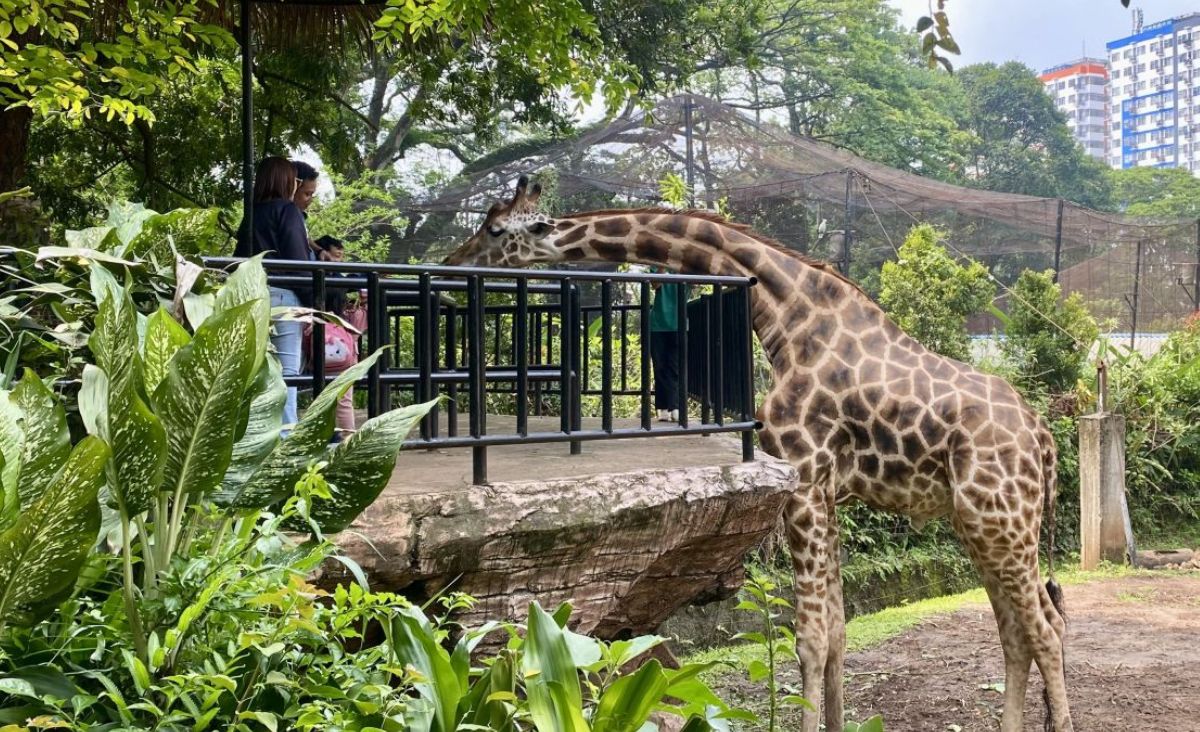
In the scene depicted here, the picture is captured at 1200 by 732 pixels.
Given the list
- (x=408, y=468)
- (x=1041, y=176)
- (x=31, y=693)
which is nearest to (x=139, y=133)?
(x=408, y=468)

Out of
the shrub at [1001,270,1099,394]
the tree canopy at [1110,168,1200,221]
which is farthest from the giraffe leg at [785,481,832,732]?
the tree canopy at [1110,168,1200,221]

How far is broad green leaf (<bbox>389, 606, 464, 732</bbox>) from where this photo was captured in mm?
2143

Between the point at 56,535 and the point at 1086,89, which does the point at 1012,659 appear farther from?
the point at 1086,89

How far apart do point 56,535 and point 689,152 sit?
40.2 feet

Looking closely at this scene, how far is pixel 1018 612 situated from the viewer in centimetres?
490

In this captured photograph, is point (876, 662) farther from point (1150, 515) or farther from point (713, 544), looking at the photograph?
point (1150, 515)

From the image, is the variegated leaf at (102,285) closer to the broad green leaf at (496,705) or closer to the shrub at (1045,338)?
the broad green leaf at (496,705)

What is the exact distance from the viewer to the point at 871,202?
13742 mm

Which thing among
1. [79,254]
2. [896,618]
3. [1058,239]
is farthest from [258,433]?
[1058,239]

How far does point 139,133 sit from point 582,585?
6.76 metres

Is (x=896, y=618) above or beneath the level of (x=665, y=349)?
beneath

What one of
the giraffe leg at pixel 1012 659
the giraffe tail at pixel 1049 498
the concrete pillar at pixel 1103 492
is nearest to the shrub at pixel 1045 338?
the concrete pillar at pixel 1103 492

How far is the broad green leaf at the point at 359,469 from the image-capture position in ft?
7.70

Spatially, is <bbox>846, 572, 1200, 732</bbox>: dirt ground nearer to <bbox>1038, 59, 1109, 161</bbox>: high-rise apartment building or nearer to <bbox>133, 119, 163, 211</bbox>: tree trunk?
<bbox>133, 119, 163, 211</bbox>: tree trunk
